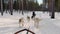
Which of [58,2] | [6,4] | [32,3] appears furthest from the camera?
[32,3]

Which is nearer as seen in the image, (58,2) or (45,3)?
(58,2)

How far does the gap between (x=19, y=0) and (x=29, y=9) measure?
3.46m

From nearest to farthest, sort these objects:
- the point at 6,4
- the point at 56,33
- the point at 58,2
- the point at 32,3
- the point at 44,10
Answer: the point at 56,33 < the point at 58,2 < the point at 44,10 < the point at 6,4 < the point at 32,3

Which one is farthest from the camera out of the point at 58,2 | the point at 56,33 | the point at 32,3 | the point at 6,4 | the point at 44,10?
the point at 32,3

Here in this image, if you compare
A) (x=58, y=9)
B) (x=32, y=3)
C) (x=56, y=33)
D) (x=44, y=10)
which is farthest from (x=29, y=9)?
(x=56, y=33)

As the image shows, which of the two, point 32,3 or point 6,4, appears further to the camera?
point 32,3

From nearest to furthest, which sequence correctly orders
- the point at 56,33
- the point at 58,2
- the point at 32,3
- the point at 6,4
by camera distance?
the point at 56,33 < the point at 58,2 < the point at 6,4 < the point at 32,3

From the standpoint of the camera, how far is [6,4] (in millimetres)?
30766

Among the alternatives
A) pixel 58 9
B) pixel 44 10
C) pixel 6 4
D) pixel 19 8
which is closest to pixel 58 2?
pixel 58 9

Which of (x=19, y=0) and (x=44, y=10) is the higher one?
(x=19, y=0)

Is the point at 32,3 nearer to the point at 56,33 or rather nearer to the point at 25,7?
the point at 25,7

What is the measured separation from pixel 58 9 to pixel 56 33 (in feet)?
66.3

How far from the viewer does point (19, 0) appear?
31.4 meters

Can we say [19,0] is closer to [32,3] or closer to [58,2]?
[32,3]
